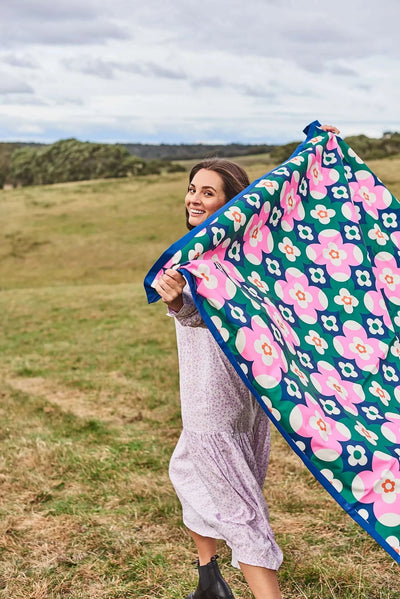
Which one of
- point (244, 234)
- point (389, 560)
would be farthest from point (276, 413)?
point (389, 560)

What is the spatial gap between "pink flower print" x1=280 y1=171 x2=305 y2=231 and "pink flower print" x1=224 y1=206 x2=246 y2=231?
427mm

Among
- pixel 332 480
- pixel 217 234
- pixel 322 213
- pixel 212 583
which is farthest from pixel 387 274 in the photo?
pixel 212 583

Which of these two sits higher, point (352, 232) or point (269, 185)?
point (269, 185)

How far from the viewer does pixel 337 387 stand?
284 cm

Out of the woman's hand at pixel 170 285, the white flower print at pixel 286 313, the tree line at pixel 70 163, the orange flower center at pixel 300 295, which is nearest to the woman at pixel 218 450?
the woman's hand at pixel 170 285

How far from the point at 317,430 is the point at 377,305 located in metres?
1.02

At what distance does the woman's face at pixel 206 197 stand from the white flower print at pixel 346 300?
745 mm

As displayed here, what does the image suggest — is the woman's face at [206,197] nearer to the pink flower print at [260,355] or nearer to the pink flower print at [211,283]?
the pink flower print at [211,283]

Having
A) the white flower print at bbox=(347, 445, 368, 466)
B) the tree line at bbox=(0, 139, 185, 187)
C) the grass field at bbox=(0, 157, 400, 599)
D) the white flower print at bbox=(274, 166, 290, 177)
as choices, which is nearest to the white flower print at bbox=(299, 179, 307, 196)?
the white flower print at bbox=(274, 166, 290, 177)

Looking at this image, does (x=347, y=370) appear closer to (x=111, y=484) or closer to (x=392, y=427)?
(x=392, y=427)

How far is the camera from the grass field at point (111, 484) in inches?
149

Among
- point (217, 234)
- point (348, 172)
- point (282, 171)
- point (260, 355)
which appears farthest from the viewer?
point (348, 172)

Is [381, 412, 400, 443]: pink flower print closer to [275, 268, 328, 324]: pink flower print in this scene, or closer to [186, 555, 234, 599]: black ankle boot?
[275, 268, 328, 324]: pink flower print

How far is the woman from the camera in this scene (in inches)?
112
